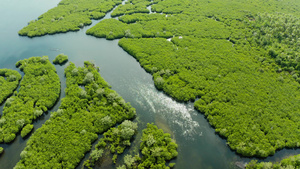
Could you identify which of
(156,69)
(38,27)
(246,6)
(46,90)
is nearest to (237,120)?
(156,69)

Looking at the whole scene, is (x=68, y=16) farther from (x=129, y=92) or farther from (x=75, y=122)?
(x=75, y=122)

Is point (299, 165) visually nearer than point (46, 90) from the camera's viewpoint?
Yes

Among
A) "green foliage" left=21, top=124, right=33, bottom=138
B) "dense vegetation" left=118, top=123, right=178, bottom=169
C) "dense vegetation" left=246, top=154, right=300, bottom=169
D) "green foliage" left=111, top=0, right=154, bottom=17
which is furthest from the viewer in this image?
"green foliage" left=111, top=0, right=154, bottom=17

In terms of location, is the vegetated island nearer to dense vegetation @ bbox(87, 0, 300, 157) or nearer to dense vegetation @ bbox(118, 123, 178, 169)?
dense vegetation @ bbox(118, 123, 178, 169)

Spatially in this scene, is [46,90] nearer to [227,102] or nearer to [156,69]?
[156,69]

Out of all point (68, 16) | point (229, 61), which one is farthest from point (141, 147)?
point (68, 16)

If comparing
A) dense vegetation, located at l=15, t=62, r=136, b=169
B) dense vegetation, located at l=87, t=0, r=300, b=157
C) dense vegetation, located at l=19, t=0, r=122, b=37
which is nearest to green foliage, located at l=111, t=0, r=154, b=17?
dense vegetation, located at l=87, t=0, r=300, b=157
